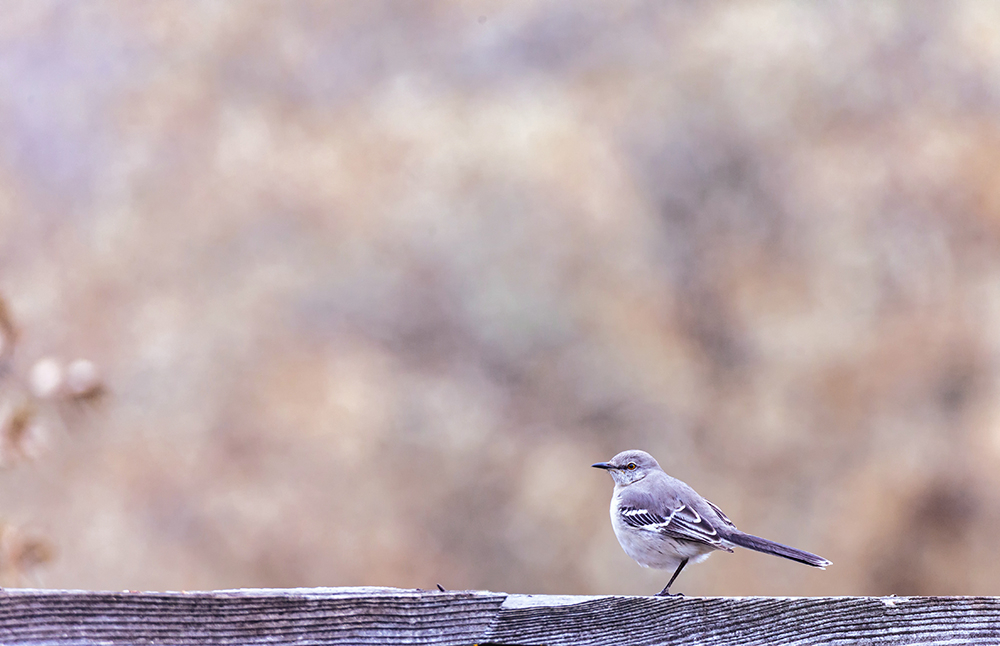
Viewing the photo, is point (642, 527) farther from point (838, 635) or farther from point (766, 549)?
point (838, 635)

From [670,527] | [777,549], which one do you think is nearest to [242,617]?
[777,549]

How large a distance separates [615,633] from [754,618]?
33 cm

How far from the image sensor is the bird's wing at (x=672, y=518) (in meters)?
4.21

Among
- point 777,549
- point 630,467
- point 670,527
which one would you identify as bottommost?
point 777,549

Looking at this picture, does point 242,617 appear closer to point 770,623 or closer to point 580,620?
point 580,620

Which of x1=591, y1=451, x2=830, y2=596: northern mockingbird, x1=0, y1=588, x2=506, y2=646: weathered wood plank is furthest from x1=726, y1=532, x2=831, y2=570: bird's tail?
x1=0, y1=588, x2=506, y2=646: weathered wood plank

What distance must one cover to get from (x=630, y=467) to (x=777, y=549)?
168 cm

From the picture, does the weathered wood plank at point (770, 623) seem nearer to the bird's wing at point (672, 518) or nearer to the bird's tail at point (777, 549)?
the bird's tail at point (777, 549)

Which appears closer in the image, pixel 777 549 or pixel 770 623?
pixel 770 623

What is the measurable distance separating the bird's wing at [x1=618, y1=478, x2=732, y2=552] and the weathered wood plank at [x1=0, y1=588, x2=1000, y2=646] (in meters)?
1.78

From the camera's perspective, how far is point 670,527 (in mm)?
4344

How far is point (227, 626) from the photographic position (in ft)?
7.31

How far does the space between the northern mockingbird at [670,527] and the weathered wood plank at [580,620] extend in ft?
5.35

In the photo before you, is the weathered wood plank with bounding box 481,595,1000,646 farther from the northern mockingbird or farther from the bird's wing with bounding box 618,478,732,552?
the bird's wing with bounding box 618,478,732,552
